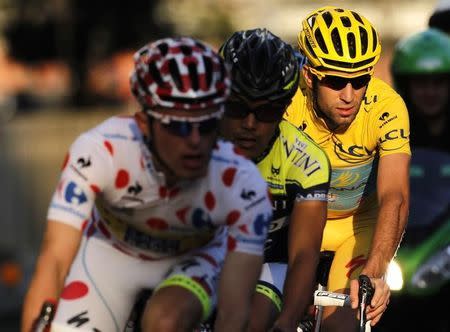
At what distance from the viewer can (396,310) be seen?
8.41m

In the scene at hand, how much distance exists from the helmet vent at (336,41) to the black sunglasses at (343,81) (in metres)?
0.15

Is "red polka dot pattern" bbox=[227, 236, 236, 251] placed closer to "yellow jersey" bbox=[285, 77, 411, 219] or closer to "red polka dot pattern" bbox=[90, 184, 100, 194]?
"red polka dot pattern" bbox=[90, 184, 100, 194]

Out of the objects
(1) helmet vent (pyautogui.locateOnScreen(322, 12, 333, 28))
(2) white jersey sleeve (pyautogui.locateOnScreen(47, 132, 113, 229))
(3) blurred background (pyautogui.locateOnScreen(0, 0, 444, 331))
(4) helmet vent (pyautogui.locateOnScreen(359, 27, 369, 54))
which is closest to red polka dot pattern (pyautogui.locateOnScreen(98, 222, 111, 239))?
(2) white jersey sleeve (pyautogui.locateOnScreen(47, 132, 113, 229))

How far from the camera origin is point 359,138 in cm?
745

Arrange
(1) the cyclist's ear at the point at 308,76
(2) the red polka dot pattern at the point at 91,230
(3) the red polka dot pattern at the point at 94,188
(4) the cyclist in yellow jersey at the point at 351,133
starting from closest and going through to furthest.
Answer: (3) the red polka dot pattern at the point at 94,188 < (2) the red polka dot pattern at the point at 91,230 < (4) the cyclist in yellow jersey at the point at 351,133 < (1) the cyclist's ear at the point at 308,76

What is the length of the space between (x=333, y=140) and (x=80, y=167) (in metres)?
2.34

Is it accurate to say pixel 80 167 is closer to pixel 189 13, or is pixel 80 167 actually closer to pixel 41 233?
pixel 41 233

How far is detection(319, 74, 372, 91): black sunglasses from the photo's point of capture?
7164 millimetres

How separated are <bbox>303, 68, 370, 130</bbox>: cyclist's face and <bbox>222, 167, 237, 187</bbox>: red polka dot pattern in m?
1.54

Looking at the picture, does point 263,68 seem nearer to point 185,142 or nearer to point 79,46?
point 185,142

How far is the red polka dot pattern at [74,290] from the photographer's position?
19.3ft

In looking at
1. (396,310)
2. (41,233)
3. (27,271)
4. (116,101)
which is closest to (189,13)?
(116,101)

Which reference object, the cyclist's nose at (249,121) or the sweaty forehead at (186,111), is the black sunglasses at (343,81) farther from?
the sweaty forehead at (186,111)

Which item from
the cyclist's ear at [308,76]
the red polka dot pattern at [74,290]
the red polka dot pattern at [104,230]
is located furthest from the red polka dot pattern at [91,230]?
the cyclist's ear at [308,76]
